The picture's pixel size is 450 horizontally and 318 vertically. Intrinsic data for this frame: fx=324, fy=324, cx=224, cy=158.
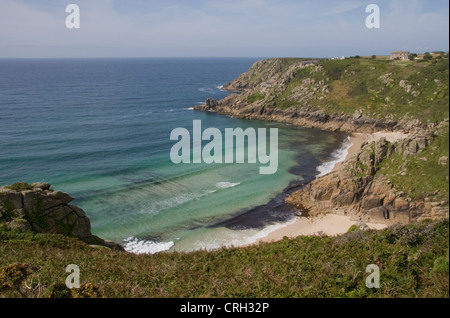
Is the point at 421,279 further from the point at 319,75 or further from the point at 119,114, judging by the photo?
the point at 319,75

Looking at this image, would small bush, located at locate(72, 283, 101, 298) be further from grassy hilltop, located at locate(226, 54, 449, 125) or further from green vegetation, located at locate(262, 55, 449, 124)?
green vegetation, located at locate(262, 55, 449, 124)

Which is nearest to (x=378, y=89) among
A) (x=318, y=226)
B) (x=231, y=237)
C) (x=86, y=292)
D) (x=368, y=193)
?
(x=368, y=193)

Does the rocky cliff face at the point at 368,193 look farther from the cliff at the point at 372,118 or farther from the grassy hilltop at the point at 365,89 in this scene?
the grassy hilltop at the point at 365,89

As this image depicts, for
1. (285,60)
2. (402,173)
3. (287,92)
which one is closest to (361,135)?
(287,92)

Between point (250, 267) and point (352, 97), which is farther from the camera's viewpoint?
point (352, 97)

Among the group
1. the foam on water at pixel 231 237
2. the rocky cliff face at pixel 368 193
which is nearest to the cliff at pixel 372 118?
the rocky cliff face at pixel 368 193

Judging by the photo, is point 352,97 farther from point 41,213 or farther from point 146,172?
point 41,213
